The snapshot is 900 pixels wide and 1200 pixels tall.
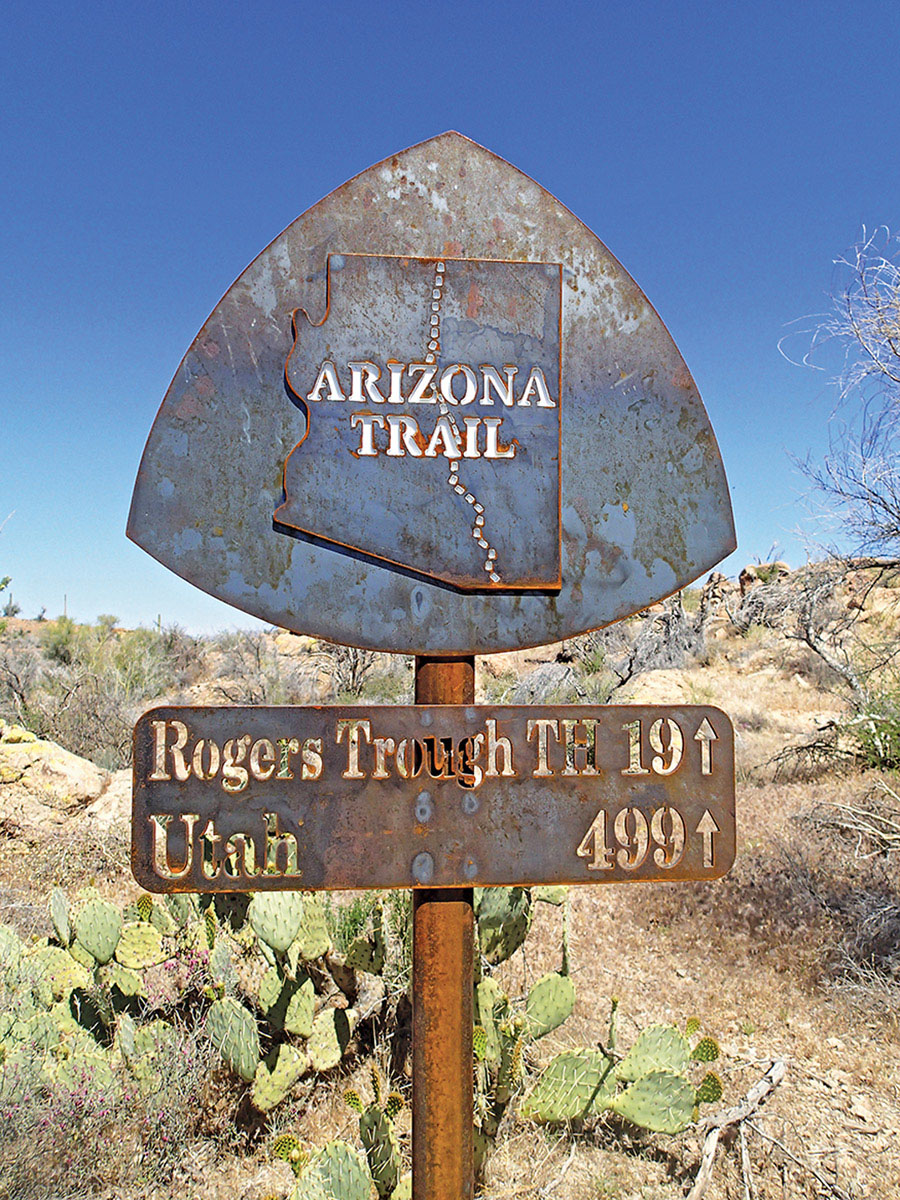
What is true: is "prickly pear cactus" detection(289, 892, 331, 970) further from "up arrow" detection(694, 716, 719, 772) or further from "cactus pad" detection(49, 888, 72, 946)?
"up arrow" detection(694, 716, 719, 772)

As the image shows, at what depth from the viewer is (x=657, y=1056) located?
3.04 meters

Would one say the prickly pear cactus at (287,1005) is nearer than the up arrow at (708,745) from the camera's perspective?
No

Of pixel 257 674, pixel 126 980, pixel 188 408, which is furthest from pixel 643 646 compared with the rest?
pixel 188 408

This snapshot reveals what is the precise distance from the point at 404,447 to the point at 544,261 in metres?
0.52

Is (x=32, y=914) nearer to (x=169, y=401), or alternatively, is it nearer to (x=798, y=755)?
(x=169, y=401)

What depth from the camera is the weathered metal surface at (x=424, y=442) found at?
171 centimetres

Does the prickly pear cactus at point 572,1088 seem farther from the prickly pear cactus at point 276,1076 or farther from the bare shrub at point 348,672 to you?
the bare shrub at point 348,672

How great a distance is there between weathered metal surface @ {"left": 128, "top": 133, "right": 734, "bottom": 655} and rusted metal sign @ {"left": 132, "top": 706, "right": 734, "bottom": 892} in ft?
0.67

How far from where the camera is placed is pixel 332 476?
1.70 meters

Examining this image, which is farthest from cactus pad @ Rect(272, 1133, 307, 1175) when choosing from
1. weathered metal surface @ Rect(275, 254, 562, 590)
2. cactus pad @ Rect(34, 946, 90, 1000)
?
weathered metal surface @ Rect(275, 254, 562, 590)

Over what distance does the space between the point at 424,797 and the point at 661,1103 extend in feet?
6.64

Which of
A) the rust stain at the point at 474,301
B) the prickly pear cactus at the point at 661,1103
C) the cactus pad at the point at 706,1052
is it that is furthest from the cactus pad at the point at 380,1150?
the rust stain at the point at 474,301

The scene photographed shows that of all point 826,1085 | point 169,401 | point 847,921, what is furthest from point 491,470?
point 847,921

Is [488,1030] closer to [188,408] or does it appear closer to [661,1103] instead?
[661,1103]
